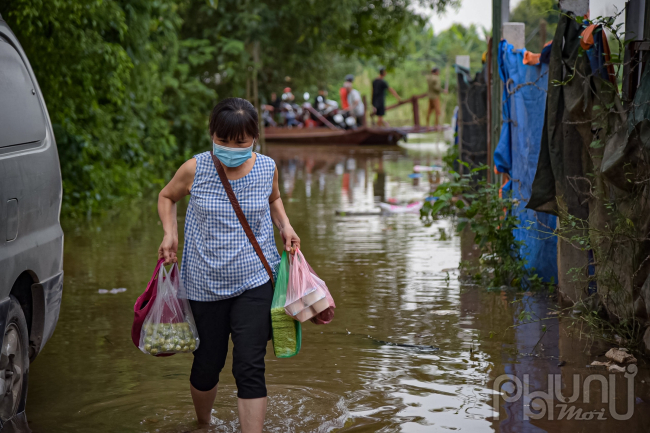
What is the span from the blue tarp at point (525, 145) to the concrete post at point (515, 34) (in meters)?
0.17

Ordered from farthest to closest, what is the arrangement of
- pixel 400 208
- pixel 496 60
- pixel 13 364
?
pixel 400 208 → pixel 496 60 → pixel 13 364

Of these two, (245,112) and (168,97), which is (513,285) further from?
(168,97)

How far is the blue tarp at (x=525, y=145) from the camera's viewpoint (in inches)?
272

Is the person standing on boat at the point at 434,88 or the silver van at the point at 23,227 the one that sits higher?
the person standing on boat at the point at 434,88

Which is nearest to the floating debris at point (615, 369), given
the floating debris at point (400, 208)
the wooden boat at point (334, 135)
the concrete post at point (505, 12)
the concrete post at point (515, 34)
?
the concrete post at point (515, 34)

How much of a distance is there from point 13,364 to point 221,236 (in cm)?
127

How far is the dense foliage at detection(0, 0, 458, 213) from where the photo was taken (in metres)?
10.9

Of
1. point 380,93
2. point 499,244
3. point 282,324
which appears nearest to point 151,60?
point 499,244

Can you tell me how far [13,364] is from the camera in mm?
4023

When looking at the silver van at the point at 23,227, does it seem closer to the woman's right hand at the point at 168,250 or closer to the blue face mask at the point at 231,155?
the woman's right hand at the point at 168,250

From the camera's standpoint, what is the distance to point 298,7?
24359 millimetres

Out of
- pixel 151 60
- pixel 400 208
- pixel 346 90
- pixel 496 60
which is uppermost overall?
pixel 151 60

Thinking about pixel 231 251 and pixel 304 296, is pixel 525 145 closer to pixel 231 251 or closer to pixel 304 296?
pixel 304 296

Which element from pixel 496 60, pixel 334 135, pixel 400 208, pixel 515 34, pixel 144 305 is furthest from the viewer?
pixel 334 135
